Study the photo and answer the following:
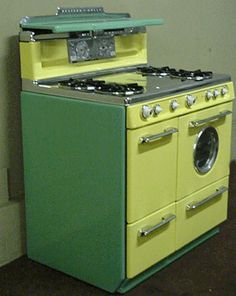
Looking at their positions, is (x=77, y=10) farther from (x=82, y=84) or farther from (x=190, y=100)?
(x=190, y=100)

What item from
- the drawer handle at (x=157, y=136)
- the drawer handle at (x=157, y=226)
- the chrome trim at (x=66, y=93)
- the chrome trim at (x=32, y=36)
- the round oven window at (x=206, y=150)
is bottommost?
the drawer handle at (x=157, y=226)

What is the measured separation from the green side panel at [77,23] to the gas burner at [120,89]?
321 mm

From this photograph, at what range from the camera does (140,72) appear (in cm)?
306

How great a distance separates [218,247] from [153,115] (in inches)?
37.6

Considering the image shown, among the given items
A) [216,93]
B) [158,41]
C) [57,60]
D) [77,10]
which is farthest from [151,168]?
[158,41]

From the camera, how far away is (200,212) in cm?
288

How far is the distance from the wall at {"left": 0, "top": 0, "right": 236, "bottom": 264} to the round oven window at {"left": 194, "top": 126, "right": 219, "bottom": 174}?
818 millimetres

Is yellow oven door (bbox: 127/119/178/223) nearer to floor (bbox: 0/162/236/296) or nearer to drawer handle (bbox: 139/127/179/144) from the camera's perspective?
drawer handle (bbox: 139/127/179/144)

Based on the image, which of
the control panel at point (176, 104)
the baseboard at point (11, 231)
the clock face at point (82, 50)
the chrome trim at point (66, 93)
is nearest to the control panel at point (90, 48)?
the clock face at point (82, 50)

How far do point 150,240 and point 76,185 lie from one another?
1.39 feet

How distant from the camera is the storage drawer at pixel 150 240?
2.44 m

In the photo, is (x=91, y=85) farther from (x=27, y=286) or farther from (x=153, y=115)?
(x=27, y=286)

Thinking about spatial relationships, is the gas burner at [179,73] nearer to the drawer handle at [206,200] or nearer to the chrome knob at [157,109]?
the chrome knob at [157,109]

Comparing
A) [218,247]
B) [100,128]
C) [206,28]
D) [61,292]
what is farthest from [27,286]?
[206,28]
